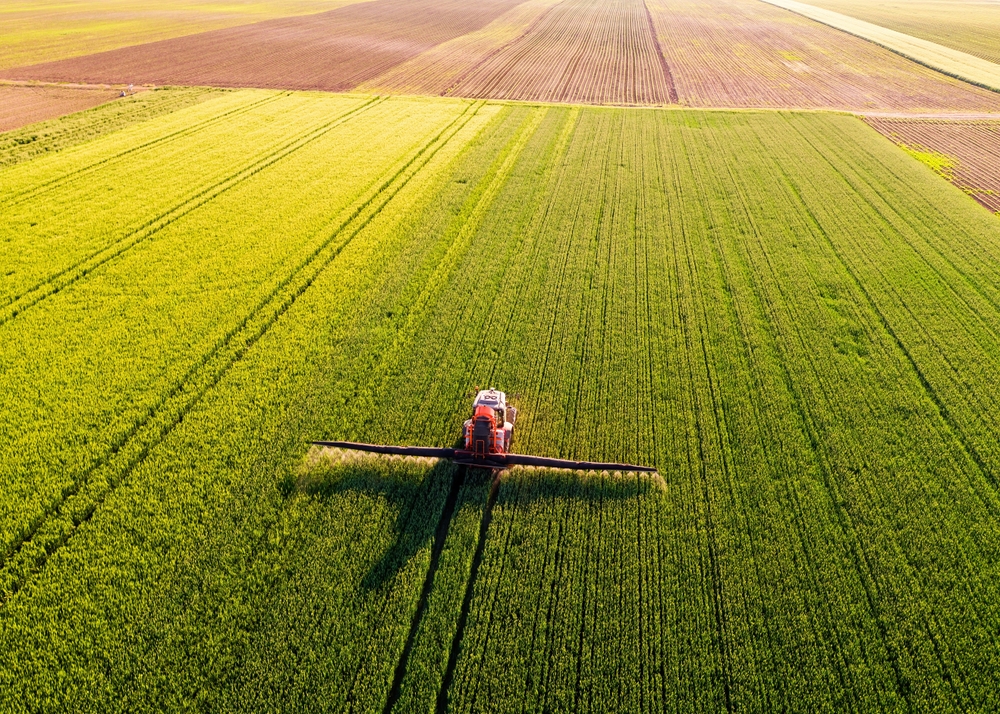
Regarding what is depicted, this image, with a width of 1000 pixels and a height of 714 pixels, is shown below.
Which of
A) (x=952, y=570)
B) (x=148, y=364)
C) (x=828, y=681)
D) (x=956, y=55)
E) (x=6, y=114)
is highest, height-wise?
(x=956, y=55)

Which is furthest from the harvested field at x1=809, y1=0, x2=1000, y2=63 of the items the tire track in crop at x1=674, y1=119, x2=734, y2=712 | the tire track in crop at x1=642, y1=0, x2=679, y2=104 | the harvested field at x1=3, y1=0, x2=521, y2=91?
the tire track in crop at x1=674, y1=119, x2=734, y2=712

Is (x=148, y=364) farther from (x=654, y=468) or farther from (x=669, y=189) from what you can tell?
(x=669, y=189)

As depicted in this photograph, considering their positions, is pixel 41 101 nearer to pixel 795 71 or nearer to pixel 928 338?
pixel 928 338

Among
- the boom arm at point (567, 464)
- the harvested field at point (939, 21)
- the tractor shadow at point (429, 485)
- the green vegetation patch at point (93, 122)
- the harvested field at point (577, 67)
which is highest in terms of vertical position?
the harvested field at point (939, 21)

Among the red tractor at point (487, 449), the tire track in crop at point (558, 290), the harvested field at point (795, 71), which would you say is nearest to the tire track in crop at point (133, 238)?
the red tractor at point (487, 449)

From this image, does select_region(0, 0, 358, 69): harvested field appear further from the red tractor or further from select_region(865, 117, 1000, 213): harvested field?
select_region(865, 117, 1000, 213): harvested field

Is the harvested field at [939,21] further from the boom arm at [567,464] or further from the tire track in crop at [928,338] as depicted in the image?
the boom arm at [567,464]

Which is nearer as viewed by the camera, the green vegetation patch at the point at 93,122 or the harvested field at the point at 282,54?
the green vegetation patch at the point at 93,122

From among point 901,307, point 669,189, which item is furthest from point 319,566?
point 669,189
